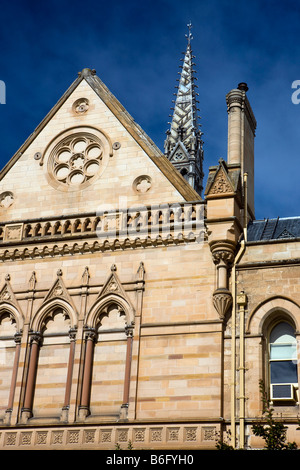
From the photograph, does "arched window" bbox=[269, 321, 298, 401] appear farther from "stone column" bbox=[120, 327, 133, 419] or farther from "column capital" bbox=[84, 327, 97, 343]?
"column capital" bbox=[84, 327, 97, 343]

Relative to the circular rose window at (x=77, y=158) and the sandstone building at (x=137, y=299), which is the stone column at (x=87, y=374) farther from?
the circular rose window at (x=77, y=158)

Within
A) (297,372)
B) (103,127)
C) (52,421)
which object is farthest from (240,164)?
(52,421)

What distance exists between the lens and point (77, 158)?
980 inches

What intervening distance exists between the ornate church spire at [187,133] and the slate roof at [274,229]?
37.4 metres

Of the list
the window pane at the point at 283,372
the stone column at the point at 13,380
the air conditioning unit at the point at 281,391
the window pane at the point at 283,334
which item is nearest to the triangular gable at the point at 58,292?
the stone column at the point at 13,380

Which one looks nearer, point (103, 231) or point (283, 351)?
point (283, 351)

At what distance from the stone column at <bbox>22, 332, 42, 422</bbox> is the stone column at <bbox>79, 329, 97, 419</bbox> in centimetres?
144

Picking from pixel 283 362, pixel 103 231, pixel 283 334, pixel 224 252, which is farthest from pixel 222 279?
pixel 103 231

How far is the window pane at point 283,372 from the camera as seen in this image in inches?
776

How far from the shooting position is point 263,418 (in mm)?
18891

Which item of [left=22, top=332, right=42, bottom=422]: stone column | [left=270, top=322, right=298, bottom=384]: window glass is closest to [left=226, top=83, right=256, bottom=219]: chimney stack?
[left=270, top=322, right=298, bottom=384]: window glass

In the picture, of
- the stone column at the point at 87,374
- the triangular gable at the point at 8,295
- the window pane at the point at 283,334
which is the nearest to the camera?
the window pane at the point at 283,334

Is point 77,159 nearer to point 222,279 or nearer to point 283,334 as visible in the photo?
point 222,279

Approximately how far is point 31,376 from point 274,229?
760 centimetres
